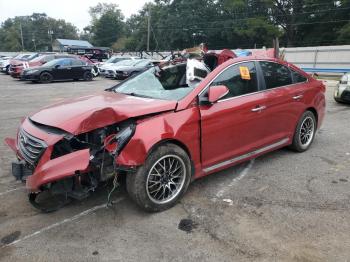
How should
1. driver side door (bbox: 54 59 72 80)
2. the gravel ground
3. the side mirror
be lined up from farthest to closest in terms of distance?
driver side door (bbox: 54 59 72 80) → the side mirror → the gravel ground

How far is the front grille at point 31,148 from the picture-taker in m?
3.72

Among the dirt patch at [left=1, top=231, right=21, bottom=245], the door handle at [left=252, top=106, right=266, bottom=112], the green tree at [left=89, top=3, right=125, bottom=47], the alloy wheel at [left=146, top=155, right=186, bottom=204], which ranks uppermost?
the green tree at [left=89, top=3, right=125, bottom=47]

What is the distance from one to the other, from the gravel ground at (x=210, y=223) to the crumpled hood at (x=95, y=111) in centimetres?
101

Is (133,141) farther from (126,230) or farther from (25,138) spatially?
(25,138)

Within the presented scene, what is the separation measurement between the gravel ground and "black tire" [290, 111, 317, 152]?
2.18 ft

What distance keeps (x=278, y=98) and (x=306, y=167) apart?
1.12 metres

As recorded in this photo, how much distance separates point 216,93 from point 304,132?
2.52 m

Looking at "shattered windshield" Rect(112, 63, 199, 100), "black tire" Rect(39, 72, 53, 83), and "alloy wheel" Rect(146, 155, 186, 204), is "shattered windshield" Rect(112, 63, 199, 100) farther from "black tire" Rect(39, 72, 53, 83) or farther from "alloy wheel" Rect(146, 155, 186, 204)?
"black tire" Rect(39, 72, 53, 83)

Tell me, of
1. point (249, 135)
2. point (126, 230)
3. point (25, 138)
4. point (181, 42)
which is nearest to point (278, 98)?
point (249, 135)

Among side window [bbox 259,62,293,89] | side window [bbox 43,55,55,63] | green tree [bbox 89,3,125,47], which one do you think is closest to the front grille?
side window [bbox 259,62,293,89]

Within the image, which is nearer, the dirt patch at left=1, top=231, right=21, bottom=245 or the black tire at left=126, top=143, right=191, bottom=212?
the dirt patch at left=1, top=231, right=21, bottom=245

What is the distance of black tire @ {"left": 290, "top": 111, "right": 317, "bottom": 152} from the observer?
585cm

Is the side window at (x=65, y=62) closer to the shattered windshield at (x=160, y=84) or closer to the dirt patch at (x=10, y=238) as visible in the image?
the shattered windshield at (x=160, y=84)

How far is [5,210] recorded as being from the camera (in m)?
4.08
